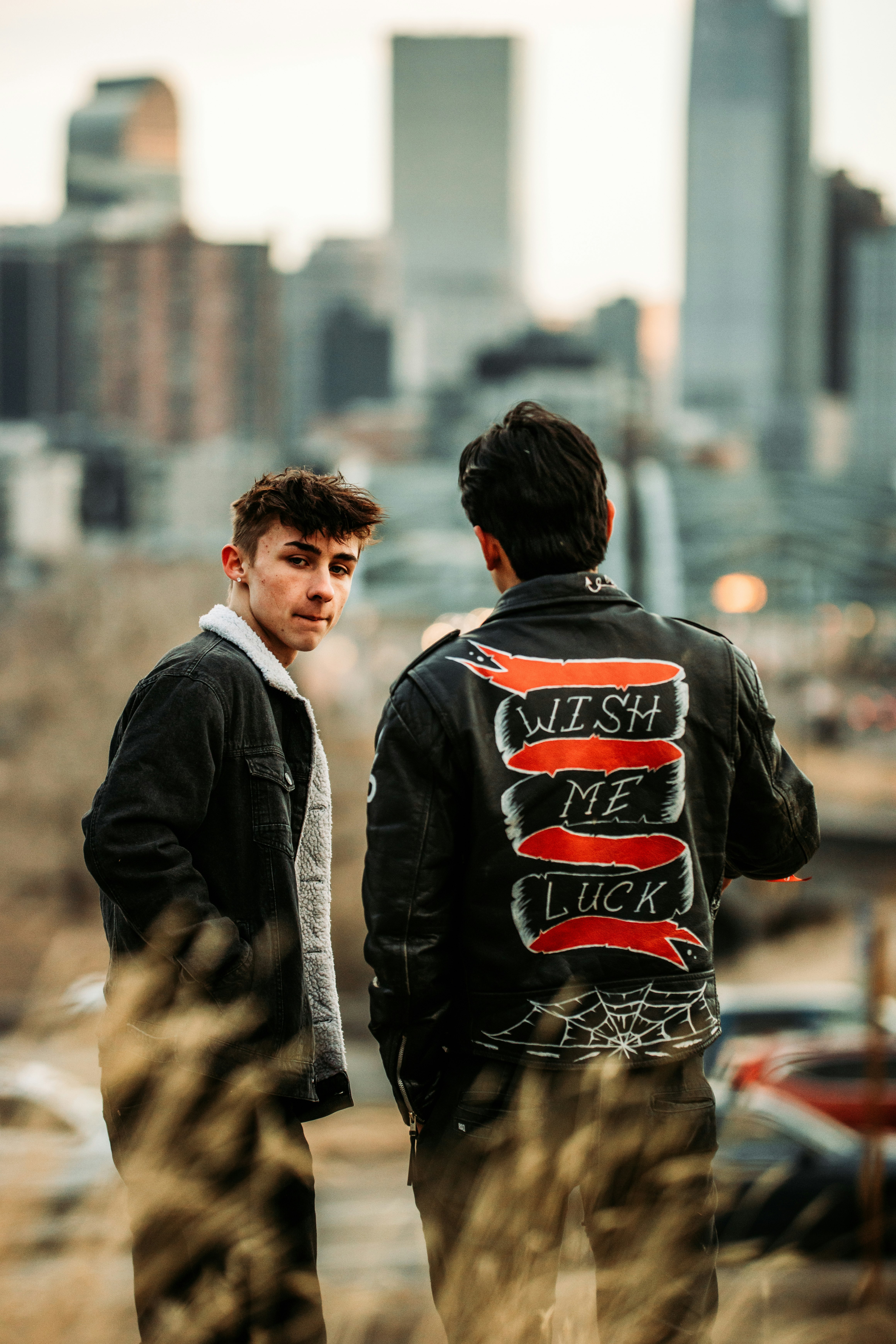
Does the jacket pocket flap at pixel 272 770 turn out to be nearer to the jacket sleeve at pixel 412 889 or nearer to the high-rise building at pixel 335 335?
the jacket sleeve at pixel 412 889

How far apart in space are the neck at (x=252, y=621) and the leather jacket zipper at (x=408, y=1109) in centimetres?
67

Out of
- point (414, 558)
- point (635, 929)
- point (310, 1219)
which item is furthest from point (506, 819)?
point (414, 558)

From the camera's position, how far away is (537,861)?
1812 mm

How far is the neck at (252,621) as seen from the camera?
82.0 inches

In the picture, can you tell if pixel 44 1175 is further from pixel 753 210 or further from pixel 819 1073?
pixel 753 210

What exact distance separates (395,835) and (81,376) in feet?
395

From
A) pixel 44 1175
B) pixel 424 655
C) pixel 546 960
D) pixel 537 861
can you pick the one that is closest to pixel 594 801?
pixel 537 861

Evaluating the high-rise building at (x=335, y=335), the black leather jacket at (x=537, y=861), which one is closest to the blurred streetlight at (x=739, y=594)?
the black leather jacket at (x=537, y=861)

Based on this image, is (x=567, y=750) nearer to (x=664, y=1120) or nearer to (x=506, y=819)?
(x=506, y=819)

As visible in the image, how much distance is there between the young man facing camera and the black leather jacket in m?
0.19

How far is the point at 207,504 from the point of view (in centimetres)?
9250

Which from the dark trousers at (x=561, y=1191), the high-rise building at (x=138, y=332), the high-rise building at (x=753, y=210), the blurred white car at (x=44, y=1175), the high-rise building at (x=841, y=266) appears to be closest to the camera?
the dark trousers at (x=561, y=1191)

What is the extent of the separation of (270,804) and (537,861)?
0.45 meters

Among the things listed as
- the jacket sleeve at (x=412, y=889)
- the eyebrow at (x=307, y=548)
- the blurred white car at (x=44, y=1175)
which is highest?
the eyebrow at (x=307, y=548)
